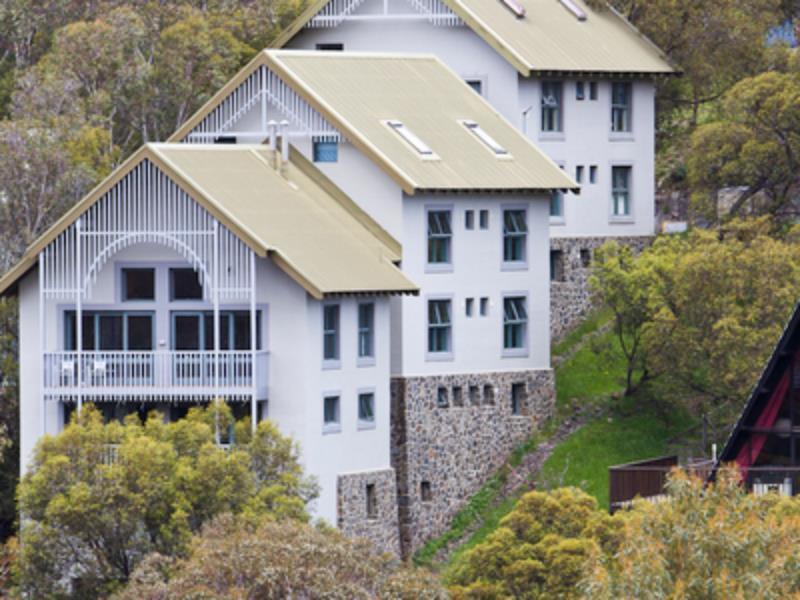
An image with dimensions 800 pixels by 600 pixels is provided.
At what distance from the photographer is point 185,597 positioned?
62594mm

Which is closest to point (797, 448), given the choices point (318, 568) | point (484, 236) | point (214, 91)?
point (318, 568)

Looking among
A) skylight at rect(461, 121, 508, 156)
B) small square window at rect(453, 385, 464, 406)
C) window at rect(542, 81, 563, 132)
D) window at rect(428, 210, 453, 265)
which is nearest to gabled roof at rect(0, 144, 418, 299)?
window at rect(428, 210, 453, 265)

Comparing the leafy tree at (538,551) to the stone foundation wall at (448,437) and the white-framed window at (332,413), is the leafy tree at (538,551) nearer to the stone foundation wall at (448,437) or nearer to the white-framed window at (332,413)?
the white-framed window at (332,413)

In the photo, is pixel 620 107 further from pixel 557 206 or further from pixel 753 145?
pixel 753 145

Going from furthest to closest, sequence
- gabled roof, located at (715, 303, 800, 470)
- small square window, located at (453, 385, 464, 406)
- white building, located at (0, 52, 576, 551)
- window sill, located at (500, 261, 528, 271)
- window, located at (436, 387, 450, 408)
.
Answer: window sill, located at (500, 261, 528, 271) → small square window, located at (453, 385, 464, 406) → window, located at (436, 387, 450, 408) → white building, located at (0, 52, 576, 551) → gabled roof, located at (715, 303, 800, 470)

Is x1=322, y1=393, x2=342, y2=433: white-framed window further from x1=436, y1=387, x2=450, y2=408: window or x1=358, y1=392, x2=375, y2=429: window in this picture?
x1=436, y1=387, x2=450, y2=408: window

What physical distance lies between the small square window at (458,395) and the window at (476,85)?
1124 cm

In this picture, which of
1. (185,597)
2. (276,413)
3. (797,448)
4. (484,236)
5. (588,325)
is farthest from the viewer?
(588,325)

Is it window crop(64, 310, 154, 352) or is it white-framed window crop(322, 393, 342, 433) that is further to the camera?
window crop(64, 310, 154, 352)

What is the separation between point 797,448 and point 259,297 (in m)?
15.9

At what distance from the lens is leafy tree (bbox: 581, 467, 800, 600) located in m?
52.7

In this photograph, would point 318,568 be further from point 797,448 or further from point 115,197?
point 115,197

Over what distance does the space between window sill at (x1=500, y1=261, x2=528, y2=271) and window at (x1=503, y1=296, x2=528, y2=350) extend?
781 millimetres

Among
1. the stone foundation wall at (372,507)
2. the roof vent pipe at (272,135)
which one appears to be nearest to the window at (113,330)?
the roof vent pipe at (272,135)
